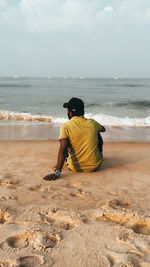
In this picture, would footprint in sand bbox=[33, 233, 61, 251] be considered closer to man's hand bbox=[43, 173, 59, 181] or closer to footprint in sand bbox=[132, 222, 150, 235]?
footprint in sand bbox=[132, 222, 150, 235]

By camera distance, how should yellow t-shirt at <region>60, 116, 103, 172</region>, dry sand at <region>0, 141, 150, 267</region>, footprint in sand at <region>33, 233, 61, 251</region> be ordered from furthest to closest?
1. yellow t-shirt at <region>60, 116, 103, 172</region>
2. footprint in sand at <region>33, 233, 61, 251</region>
3. dry sand at <region>0, 141, 150, 267</region>

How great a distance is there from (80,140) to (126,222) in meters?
1.70

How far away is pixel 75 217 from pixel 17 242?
26.0 inches

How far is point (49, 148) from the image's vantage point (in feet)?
20.2

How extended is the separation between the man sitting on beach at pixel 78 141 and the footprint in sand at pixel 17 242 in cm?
161

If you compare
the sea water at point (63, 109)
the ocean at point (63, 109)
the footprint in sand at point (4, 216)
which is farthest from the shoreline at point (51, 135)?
the footprint in sand at point (4, 216)

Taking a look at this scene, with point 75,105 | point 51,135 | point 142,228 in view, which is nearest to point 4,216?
point 142,228

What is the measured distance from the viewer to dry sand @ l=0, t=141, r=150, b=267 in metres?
1.95

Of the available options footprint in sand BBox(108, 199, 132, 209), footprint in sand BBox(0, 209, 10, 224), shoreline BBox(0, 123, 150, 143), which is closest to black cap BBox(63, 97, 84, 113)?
footprint in sand BBox(108, 199, 132, 209)

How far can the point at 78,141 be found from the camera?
3.99 meters

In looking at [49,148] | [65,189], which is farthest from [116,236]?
[49,148]

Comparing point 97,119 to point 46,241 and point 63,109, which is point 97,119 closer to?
point 63,109

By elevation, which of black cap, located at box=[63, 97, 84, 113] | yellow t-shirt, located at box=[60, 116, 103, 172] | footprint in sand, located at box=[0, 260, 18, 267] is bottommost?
footprint in sand, located at box=[0, 260, 18, 267]

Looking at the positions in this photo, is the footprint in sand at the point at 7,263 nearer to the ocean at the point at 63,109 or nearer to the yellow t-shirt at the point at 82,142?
the yellow t-shirt at the point at 82,142
